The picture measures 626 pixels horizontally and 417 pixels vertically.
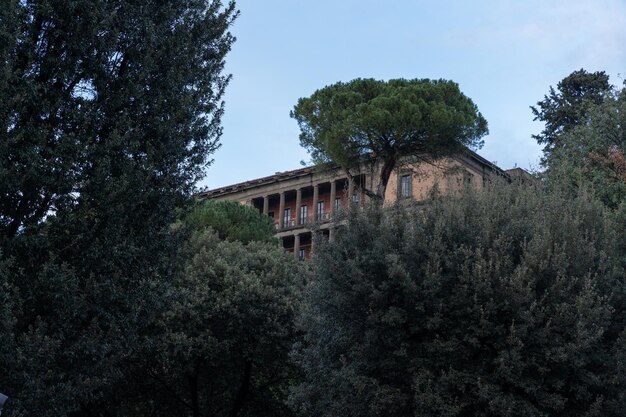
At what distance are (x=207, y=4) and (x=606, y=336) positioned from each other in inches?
382

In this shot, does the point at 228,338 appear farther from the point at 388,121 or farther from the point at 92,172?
the point at 388,121

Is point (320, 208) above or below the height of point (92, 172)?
above

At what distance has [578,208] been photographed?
19938mm

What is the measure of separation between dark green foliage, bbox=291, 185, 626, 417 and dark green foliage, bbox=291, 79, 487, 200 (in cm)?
2396

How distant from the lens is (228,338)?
83.4ft

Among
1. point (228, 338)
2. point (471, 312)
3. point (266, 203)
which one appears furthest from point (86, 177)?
point (266, 203)

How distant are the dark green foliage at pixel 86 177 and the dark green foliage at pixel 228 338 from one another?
9534mm

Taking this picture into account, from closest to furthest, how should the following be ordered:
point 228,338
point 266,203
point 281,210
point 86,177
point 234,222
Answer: point 86,177
point 228,338
point 234,222
point 281,210
point 266,203

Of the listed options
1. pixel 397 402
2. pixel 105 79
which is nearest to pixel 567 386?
pixel 397 402

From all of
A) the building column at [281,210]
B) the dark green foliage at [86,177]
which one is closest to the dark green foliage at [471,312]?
the dark green foliage at [86,177]

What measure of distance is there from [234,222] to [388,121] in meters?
8.87

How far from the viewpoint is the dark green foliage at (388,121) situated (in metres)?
44.5

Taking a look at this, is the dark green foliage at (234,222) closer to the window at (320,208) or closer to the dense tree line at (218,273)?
the dense tree line at (218,273)

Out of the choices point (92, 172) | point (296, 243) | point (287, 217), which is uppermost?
point (287, 217)
